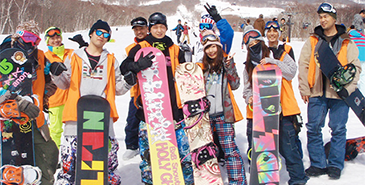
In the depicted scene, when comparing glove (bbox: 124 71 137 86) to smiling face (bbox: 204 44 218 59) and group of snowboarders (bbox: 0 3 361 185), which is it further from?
smiling face (bbox: 204 44 218 59)

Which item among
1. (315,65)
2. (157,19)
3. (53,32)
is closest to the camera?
(157,19)

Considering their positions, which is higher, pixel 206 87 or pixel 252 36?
pixel 252 36

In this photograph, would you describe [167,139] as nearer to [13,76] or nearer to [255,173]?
[255,173]

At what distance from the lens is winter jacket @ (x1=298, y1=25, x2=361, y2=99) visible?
3.17 meters

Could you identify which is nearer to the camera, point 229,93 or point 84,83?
point 84,83

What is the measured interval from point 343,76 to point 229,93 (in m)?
1.28

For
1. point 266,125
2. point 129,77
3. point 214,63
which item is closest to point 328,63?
point 266,125

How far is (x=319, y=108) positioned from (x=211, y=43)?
4.84 ft

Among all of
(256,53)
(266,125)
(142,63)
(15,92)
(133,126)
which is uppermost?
(256,53)

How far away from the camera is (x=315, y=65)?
10.7ft

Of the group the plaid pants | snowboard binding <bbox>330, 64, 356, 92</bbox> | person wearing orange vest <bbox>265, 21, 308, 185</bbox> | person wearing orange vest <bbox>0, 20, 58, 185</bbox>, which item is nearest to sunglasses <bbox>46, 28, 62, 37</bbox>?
person wearing orange vest <bbox>0, 20, 58, 185</bbox>

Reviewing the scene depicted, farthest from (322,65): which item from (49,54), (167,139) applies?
(49,54)

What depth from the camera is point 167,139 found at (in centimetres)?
264

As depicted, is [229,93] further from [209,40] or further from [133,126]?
[133,126]
